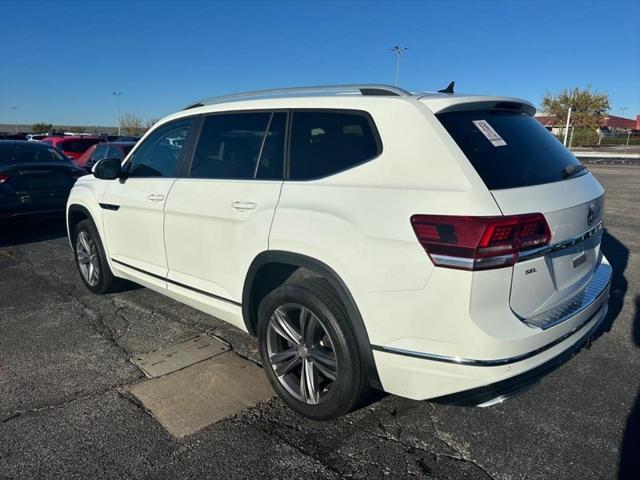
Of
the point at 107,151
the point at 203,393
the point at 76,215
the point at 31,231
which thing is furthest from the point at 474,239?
the point at 107,151

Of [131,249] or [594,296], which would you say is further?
[131,249]

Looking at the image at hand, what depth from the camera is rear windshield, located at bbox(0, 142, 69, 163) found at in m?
7.44

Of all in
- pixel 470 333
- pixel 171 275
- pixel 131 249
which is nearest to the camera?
pixel 470 333

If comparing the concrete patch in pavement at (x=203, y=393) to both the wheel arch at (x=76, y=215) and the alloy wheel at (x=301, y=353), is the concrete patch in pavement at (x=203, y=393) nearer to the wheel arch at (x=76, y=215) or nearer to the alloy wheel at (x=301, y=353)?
the alloy wheel at (x=301, y=353)

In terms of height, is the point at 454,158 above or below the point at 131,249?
above

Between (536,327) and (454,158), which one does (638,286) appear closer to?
(536,327)

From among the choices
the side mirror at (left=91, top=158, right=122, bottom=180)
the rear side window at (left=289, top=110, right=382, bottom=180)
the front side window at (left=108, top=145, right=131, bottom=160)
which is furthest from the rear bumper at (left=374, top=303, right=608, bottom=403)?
the front side window at (left=108, top=145, right=131, bottom=160)

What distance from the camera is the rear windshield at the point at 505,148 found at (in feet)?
7.50

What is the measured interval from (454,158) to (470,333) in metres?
0.81

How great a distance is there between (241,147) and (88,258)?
269cm

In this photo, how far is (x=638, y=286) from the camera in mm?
5008

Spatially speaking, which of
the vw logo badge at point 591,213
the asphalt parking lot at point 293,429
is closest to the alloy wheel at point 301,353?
the asphalt parking lot at point 293,429

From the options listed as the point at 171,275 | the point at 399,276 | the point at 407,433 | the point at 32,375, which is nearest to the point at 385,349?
the point at 399,276

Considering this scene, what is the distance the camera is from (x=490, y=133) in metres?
2.49
